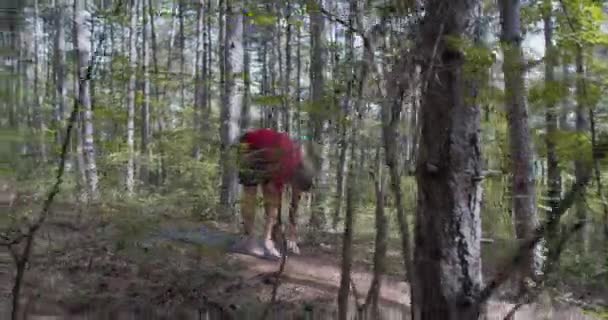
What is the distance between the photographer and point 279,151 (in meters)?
4.58

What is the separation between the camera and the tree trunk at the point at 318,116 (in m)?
4.45

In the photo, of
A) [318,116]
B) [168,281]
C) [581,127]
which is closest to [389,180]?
[318,116]

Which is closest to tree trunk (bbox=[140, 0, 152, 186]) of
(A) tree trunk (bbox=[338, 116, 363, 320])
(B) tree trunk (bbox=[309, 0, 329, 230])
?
(B) tree trunk (bbox=[309, 0, 329, 230])

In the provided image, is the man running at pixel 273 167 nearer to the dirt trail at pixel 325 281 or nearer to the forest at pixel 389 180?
the forest at pixel 389 180

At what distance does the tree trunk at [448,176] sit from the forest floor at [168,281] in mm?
2472

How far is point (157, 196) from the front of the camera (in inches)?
405

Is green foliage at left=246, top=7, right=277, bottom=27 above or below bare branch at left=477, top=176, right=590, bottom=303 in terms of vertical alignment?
above

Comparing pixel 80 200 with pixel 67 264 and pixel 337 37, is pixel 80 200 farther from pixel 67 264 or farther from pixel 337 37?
pixel 337 37

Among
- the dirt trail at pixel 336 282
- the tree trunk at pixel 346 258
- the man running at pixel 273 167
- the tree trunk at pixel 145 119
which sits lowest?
the dirt trail at pixel 336 282

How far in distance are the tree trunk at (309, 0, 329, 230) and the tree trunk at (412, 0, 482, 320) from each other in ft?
3.05

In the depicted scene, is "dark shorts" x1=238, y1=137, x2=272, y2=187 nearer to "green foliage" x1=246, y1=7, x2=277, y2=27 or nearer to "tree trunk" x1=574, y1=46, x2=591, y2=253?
"green foliage" x1=246, y1=7, x2=277, y2=27

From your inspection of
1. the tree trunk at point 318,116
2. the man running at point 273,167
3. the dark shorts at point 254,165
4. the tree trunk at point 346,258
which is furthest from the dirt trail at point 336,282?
the tree trunk at point 346,258

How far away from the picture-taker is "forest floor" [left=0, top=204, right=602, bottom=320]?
5.37 m

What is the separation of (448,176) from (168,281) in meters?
3.60
